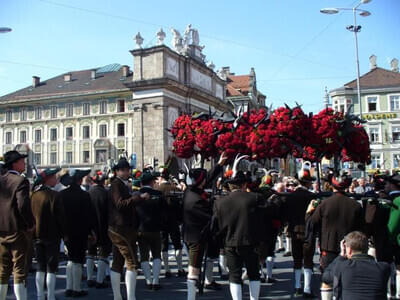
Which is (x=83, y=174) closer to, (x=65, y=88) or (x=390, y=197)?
(x=390, y=197)

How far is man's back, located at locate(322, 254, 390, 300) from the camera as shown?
4.03m

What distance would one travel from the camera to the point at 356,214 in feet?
21.5

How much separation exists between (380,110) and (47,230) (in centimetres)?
5282

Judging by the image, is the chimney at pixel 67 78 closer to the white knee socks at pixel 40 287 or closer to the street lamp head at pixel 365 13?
the street lamp head at pixel 365 13

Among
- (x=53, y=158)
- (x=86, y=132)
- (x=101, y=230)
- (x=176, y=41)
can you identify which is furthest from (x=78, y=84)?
(x=101, y=230)

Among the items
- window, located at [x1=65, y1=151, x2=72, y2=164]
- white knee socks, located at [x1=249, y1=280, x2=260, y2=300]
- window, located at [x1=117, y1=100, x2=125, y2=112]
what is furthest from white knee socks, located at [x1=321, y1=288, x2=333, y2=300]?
window, located at [x1=65, y1=151, x2=72, y2=164]

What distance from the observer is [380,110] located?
53.9m

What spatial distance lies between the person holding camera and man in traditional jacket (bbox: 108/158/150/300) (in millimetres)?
3427

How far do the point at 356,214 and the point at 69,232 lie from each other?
4.68 m

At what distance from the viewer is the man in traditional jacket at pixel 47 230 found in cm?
718

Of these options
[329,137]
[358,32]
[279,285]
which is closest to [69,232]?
[279,285]

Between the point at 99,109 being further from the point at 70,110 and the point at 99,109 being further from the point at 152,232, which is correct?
the point at 152,232

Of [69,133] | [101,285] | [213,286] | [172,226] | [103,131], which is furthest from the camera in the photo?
[69,133]

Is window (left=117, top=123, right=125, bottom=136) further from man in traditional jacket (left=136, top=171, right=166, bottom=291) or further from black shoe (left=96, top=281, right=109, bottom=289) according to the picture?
man in traditional jacket (left=136, top=171, right=166, bottom=291)
